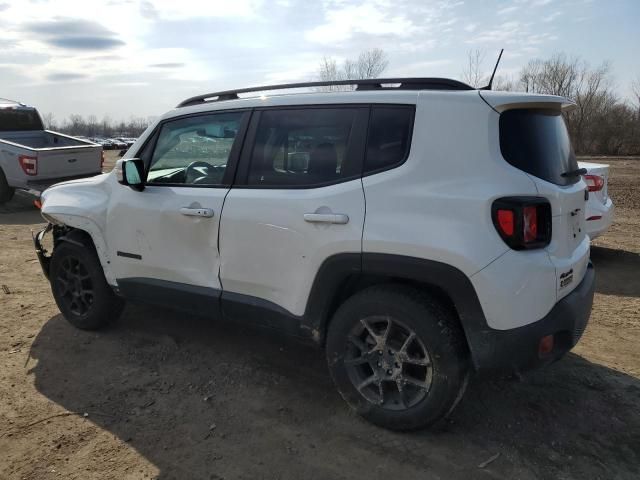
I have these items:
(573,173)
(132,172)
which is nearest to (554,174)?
(573,173)

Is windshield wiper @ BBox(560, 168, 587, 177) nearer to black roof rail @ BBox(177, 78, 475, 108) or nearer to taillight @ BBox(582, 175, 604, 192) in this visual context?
black roof rail @ BBox(177, 78, 475, 108)

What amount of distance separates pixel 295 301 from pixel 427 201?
40.4 inches

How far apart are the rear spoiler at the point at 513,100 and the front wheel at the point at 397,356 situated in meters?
1.06

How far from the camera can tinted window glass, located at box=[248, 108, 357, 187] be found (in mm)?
3018

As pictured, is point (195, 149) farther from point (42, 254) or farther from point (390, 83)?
point (42, 254)

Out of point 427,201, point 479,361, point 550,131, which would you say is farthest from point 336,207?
point 550,131

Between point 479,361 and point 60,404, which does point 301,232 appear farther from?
point 60,404

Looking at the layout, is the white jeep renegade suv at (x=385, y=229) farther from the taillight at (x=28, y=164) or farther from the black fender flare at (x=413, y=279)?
the taillight at (x=28, y=164)

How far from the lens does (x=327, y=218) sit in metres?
2.88

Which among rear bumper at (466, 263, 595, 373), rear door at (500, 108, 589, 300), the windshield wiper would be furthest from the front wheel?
the windshield wiper

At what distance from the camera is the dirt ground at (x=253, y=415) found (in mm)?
2709

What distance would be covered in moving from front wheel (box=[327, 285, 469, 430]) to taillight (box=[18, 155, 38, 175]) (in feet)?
31.2

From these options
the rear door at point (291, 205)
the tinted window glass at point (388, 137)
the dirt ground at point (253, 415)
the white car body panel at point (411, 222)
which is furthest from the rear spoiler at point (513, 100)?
the dirt ground at point (253, 415)

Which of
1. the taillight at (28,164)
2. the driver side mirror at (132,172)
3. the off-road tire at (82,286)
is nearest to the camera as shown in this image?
the driver side mirror at (132,172)
